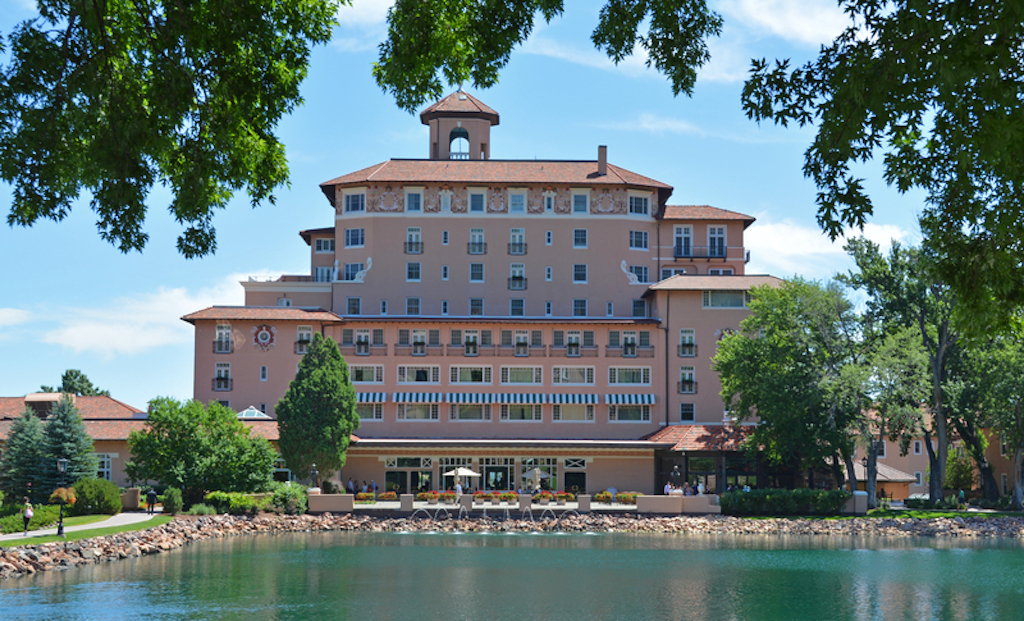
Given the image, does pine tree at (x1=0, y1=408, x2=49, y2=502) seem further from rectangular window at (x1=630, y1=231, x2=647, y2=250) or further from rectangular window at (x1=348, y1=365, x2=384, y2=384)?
rectangular window at (x1=630, y1=231, x2=647, y2=250)

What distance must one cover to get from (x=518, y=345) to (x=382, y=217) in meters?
14.7

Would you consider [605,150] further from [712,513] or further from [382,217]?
[712,513]

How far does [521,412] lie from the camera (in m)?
66.9

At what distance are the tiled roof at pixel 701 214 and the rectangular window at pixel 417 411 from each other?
23943mm

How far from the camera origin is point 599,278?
237 feet

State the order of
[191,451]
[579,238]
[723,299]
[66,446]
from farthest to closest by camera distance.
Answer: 1. [579,238]
2. [723,299]
3. [191,451]
4. [66,446]

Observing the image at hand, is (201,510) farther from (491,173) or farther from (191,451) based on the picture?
(491,173)

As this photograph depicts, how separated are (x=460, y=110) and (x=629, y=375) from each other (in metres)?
28.7

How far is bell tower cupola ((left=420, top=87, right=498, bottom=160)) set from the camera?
80875mm

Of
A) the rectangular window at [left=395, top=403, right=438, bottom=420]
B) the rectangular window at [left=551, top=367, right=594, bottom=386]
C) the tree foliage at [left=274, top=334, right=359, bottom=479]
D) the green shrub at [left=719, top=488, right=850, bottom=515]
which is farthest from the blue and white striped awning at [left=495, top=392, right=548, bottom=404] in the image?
the green shrub at [left=719, top=488, right=850, bottom=515]

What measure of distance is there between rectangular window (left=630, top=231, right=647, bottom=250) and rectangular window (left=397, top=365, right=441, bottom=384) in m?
18.3

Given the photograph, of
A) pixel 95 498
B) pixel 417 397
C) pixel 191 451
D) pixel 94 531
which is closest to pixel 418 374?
pixel 417 397

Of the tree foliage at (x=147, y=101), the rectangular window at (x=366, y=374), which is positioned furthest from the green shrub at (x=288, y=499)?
the tree foliage at (x=147, y=101)

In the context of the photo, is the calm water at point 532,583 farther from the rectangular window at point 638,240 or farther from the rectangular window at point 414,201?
the rectangular window at point 414,201
